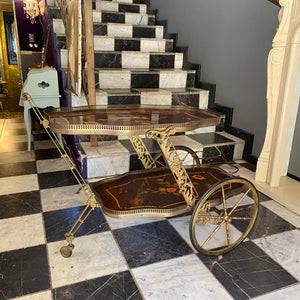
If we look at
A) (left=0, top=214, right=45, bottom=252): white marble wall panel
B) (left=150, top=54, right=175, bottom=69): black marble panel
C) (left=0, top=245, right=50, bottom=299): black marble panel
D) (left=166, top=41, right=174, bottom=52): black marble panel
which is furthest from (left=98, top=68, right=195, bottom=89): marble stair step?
(left=0, top=245, right=50, bottom=299): black marble panel

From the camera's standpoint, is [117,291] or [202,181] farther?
[202,181]

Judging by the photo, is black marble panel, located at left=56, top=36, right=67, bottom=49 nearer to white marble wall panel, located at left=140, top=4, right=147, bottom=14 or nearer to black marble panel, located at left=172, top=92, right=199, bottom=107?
black marble panel, located at left=172, top=92, right=199, bottom=107

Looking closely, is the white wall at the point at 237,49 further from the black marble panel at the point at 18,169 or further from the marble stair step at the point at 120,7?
the black marble panel at the point at 18,169

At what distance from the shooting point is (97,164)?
2.26 meters

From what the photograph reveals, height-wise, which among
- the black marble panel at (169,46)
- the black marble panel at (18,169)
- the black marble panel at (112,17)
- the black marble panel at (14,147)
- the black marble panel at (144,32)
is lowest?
the black marble panel at (14,147)

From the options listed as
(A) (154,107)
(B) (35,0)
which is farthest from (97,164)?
(B) (35,0)

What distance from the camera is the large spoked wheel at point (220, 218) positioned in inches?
55.0

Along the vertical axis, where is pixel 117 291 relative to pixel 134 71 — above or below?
below

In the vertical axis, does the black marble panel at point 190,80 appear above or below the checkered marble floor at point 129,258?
above

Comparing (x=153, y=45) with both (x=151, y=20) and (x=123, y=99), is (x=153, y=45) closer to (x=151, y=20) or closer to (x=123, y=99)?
(x=151, y=20)

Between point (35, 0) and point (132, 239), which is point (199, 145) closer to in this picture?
point (132, 239)

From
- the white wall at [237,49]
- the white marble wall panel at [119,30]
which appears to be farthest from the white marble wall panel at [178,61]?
the white marble wall panel at [119,30]

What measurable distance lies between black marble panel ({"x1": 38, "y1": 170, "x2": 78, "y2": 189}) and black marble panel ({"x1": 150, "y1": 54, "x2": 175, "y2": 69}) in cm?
157

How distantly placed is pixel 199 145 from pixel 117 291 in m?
1.56
